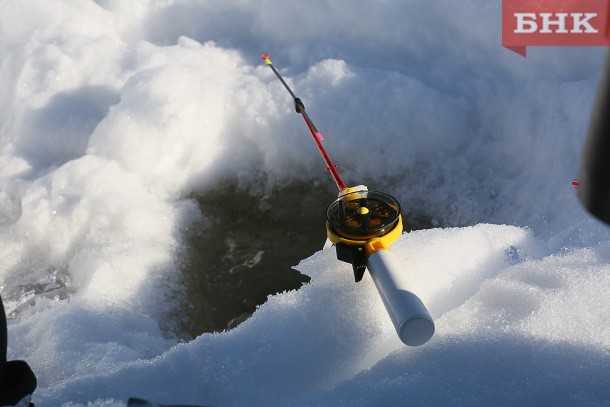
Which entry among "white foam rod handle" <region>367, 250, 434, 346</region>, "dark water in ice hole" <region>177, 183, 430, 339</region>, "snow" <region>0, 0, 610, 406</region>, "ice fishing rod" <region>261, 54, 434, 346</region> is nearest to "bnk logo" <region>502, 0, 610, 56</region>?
"snow" <region>0, 0, 610, 406</region>

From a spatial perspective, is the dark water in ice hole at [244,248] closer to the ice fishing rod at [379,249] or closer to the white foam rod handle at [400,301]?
the ice fishing rod at [379,249]

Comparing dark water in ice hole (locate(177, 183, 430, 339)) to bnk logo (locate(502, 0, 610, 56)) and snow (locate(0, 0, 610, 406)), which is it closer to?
snow (locate(0, 0, 610, 406))

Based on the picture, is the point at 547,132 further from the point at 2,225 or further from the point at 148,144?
the point at 2,225

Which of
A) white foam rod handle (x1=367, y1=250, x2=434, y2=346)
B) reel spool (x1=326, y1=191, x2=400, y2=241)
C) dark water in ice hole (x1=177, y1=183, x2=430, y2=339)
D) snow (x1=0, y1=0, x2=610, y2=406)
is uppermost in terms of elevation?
white foam rod handle (x1=367, y1=250, x2=434, y2=346)

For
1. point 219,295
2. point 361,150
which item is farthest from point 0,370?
point 361,150

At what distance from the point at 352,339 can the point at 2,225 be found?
1849 mm

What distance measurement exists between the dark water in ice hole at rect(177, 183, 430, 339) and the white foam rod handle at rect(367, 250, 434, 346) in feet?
3.36

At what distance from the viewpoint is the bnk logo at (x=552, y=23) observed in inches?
113

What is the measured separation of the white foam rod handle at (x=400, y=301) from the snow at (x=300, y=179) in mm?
95

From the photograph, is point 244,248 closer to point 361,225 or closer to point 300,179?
point 300,179

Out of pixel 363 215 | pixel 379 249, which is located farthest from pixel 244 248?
pixel 379 249

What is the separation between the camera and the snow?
58.6 inches

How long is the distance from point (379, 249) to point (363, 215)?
0.50 ft

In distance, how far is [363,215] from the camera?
1.73 m
